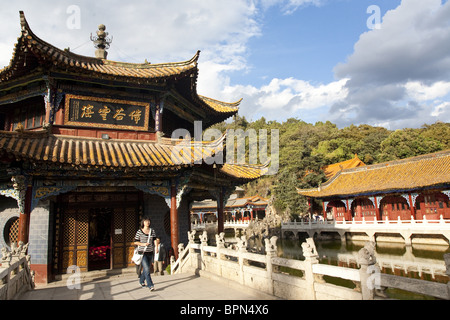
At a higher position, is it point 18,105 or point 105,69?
point 105,69

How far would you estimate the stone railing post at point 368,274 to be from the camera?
14.6 feet

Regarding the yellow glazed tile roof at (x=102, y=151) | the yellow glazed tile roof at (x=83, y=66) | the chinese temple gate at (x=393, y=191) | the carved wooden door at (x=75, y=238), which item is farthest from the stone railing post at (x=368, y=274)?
the chinese temple gate at (x=393, y=191)

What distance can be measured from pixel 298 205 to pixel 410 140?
22619mm

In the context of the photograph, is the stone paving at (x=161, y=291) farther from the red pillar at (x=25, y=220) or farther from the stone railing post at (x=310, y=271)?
the red pillar at (x=25, y=220)

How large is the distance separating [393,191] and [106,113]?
2527cm

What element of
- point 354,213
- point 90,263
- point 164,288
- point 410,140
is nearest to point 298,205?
point 354,213

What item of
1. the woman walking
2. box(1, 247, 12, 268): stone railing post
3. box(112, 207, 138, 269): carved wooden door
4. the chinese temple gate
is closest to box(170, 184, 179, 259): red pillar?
box(112, 207, 138, 269): carved wooden door

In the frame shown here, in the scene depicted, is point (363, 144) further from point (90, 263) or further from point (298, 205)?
point (90, 263)

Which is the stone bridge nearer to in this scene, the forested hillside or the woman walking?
the forested hillside

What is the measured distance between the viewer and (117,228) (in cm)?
1110

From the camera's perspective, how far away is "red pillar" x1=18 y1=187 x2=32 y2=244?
855 cm

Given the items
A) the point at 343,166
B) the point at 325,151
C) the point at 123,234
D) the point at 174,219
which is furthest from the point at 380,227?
the point at 325,151

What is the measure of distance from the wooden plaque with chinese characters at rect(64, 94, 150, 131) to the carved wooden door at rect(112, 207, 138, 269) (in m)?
3.18

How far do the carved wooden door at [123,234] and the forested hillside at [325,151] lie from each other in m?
28.2
